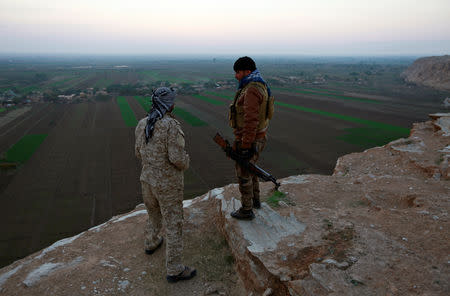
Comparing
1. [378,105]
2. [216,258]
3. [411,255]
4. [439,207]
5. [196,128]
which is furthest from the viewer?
[378,105]

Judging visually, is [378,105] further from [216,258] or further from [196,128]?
[216,258]

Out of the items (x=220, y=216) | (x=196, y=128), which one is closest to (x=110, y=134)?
(x=196, y=128)

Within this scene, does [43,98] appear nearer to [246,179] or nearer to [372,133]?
[372,133]

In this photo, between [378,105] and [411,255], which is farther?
[378,105]

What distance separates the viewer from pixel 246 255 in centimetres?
451

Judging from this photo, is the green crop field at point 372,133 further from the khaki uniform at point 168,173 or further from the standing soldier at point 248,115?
the khaki uniform at point 168,173

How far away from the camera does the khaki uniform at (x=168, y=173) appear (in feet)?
13.4

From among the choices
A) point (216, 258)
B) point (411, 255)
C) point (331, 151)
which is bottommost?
point (331, 151)

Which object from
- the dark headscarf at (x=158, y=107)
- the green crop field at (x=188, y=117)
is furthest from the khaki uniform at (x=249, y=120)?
the green crop field at (x=188, y=117)

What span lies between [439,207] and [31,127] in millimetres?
41218

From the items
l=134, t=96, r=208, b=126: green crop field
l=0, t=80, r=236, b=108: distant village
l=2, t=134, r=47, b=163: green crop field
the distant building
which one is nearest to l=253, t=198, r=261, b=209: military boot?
l=2, t=134, r=47, b=163: green crop field

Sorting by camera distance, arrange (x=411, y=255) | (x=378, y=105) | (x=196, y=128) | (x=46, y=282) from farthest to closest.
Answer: (x=378, y=105) → (x=196, y=128) → (x=46, y=282) → (x=411, y=255)

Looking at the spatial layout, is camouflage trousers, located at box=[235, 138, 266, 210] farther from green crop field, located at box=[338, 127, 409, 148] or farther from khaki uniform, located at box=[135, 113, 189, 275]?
green crop field, located at box=[338, 127, 409, 148]

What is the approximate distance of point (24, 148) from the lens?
26156 millimetres
